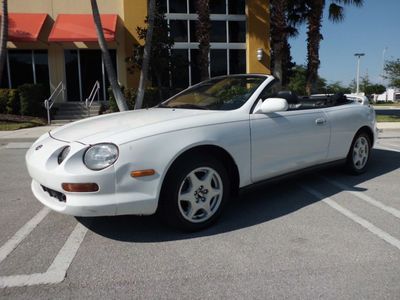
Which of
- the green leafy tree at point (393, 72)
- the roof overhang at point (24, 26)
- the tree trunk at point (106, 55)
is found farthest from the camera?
the green leafy tree at point (393, 72)

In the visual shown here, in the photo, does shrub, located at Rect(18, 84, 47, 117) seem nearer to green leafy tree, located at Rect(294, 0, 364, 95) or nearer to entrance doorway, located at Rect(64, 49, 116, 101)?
entrance doorway, located at Rect(64, 49, 116, 101)

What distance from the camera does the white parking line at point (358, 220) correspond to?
363 cm

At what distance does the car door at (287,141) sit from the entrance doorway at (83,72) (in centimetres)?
1586

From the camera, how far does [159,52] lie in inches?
688

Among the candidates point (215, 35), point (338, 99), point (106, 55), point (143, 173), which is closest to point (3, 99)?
point (106, 55)

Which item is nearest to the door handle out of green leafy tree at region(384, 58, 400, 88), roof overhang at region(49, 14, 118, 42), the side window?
the side window

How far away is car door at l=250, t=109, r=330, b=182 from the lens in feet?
13.9

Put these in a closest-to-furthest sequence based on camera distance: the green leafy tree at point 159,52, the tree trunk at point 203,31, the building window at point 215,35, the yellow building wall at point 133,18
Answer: the green leafy tree at point 159,52, the tree trunk at point 203,31, the yellow building wall at point 133,18, the building window at point 215,35

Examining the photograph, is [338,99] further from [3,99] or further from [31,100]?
[3,99]

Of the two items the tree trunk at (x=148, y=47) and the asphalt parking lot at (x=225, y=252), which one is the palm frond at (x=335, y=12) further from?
the asphalt parking lot at (x=225, y=252)

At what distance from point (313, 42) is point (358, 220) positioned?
56.2ft

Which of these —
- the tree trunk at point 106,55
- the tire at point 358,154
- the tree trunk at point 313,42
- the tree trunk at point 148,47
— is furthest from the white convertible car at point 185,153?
the tree trunk at point 313,42

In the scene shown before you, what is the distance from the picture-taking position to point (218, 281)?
2.92 meters

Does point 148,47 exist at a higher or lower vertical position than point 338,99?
higher
